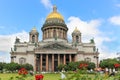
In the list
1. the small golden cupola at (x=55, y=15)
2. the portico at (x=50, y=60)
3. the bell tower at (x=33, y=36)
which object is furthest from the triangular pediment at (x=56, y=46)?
the small golden cupola at (x=55, y=15)

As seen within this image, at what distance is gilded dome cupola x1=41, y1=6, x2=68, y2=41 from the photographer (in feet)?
297

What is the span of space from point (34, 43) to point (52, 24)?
10.9m

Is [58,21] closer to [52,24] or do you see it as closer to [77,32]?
[52,24]

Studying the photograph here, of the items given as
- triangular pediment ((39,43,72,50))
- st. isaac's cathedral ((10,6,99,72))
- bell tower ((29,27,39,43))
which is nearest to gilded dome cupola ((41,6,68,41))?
st. isaac's cathedral ((10,6,99,72))

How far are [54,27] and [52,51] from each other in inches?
500

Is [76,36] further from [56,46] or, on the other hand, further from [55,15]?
[55,15]

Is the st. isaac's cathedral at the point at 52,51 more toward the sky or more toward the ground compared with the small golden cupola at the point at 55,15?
more toward the ground

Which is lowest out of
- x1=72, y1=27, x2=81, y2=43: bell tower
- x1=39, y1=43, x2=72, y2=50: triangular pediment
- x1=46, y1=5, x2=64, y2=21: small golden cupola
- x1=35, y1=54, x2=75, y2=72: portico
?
x1=35, y1=54, x2=75, y2=72: portico

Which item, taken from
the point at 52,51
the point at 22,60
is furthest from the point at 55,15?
the point at 22,60

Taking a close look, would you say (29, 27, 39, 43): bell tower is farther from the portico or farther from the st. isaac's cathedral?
the portico

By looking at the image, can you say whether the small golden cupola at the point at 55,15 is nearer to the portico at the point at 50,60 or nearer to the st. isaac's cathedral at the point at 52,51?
the st. isaac's cathedral at the point at 52,51

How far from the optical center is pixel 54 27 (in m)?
90.9

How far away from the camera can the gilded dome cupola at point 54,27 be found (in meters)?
90.5

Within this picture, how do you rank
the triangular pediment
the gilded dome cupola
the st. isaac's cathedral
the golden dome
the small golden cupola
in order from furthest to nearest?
the golden dome
the small golden cupola
the gilded dome cupola
the triangular pediment
the st. isaac's cathedral
